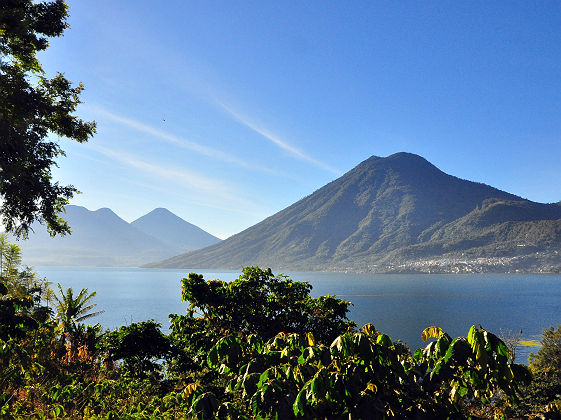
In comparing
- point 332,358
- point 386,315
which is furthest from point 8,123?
point 386,315

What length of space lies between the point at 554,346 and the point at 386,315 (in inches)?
2472

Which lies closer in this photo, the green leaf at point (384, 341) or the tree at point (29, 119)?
the green leaf at point (384, 341)

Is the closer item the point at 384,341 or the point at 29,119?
the point at 384,341

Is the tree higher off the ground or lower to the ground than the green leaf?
higher

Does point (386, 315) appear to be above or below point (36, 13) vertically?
below

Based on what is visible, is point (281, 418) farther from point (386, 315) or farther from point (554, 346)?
point (386, 315)

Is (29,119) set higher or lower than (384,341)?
higher

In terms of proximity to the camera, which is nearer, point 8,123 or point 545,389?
point 8,123

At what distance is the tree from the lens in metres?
12.5

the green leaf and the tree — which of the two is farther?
the tree

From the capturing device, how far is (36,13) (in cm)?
1391

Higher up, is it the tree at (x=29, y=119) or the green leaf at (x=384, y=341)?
the tree at (x=29, y=119)

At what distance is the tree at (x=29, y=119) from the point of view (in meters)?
12.5

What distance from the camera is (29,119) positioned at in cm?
1355
